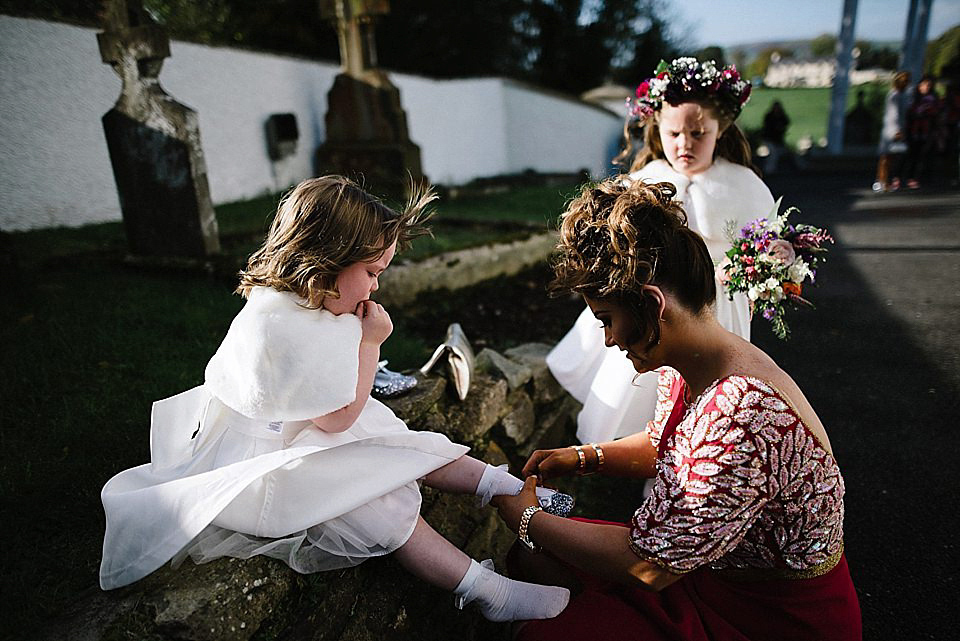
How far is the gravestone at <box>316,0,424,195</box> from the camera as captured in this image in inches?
333

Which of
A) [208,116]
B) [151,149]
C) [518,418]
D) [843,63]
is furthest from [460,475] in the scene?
[843,63]

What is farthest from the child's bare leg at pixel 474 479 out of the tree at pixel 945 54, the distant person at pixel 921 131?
the tree at pixel 945 54

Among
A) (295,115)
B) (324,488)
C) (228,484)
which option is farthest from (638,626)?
(295,115)

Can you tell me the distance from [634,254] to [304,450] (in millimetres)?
1063

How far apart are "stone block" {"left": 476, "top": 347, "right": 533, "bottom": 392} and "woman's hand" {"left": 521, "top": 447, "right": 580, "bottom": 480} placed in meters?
1.08

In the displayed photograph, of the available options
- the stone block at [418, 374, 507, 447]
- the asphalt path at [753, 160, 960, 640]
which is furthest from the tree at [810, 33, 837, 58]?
the stone block at [418, 374, 507, 447]

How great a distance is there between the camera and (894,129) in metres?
11.3

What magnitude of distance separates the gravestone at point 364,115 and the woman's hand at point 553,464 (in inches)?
262

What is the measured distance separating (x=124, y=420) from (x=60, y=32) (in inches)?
205

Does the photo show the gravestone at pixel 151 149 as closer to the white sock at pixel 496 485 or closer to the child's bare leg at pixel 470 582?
the white sock at pixel 496 485

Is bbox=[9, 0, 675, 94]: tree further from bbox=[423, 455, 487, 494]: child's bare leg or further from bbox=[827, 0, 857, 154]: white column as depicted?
bbox=[423, 455, 487, 494]: child's bare leg

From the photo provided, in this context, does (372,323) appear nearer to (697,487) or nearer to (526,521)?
(526,521)

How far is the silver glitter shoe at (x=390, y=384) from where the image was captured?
2.72 m

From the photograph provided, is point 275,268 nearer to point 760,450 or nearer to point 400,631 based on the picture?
point 400,631
